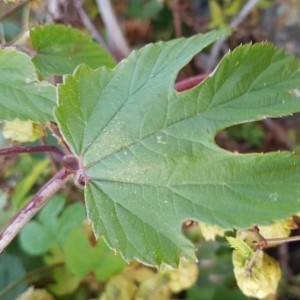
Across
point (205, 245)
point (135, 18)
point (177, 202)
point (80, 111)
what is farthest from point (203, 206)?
point (135, 18)

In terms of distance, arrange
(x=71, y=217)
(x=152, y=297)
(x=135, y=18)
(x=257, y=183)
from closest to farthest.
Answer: (x=257, y=183)
(x=152, y=297)
(x=71, y=217)
(x=135, y=18)

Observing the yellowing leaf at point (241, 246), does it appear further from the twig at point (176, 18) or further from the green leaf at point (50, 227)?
the twig at point (176, 18)

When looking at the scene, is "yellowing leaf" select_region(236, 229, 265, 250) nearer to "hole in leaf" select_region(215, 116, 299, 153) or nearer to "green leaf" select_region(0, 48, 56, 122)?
"green leaf" select_region(0, 48, 56, 122)

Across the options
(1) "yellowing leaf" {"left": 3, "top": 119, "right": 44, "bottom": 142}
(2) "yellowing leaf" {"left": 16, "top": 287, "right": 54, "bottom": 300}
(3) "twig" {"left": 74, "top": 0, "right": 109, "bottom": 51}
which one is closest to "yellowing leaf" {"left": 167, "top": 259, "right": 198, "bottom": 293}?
(2) "yellowing leaf" {"left": 16, "top": 287, "right": 54, "bottom": 300}

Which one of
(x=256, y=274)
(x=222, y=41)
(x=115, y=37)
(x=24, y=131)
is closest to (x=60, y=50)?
(x=24, y=131)

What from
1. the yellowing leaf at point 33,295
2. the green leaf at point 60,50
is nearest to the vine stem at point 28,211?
the green leaf at point 60,50

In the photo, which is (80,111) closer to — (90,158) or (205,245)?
(90,158)
